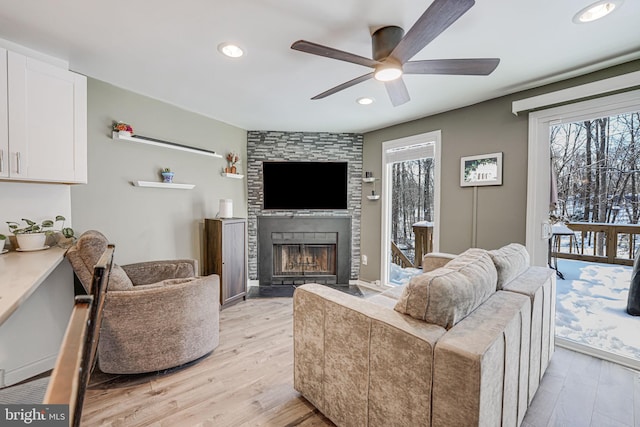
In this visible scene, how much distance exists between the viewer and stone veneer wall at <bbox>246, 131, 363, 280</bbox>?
3926mm

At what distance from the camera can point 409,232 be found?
3.89 meters

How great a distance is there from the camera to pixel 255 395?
1766mm

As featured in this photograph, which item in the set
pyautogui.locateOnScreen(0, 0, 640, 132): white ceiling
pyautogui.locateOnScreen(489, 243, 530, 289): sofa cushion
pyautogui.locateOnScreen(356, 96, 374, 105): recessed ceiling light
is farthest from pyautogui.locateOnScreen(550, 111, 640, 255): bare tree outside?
pyautogui.locateOnScreen(356, 96, 374, 105): recessed ceiling light

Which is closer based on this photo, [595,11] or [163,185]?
[595,11]

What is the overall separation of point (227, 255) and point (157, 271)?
798mm

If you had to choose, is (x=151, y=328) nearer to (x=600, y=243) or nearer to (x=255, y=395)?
(x=255, y=395)

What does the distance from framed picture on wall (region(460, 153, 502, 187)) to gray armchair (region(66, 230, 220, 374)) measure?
2.86 meters

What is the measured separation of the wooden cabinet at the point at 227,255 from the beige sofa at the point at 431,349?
1.79 meters

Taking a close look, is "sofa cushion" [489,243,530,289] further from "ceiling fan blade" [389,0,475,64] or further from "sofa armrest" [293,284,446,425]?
"ceiling fan blade" [389,0,475,64]

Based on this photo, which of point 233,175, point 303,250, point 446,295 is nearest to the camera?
point 446,295

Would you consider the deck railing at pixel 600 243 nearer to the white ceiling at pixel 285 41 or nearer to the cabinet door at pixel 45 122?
the white ceiling at pixel 285 41

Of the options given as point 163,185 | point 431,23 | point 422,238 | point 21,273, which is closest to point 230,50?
point 431,23

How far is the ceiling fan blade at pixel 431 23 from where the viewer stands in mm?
1149

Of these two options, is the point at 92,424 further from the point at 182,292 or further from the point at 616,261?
the point at 616,261
